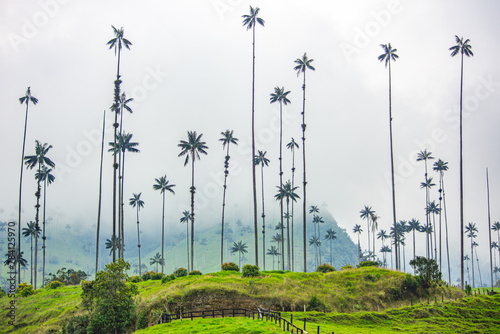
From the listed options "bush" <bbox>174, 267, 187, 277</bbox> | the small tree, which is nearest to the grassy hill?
the small tree

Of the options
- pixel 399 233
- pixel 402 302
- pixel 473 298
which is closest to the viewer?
pixel 473 298

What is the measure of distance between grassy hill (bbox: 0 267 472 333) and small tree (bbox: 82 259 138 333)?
1955mm

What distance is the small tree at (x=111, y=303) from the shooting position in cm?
3928

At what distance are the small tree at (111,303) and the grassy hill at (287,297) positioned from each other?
1.95 metres

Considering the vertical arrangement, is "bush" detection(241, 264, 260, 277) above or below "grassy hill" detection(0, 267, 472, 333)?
above

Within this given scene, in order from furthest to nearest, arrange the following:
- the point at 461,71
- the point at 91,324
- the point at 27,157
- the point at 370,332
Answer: the point at 27,157 → the point at 461,71 → the point at 91,324 → the point at 370,332

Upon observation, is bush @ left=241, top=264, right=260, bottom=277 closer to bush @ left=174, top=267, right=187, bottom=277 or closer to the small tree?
bush @ left=174, top=267, right=187, bottom=277

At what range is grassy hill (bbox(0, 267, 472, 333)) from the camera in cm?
4284

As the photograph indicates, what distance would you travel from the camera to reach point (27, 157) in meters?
74.4

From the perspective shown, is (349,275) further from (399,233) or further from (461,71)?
(399,233)

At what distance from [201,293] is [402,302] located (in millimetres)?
26454

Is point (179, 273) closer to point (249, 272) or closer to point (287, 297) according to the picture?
point (249, 272)

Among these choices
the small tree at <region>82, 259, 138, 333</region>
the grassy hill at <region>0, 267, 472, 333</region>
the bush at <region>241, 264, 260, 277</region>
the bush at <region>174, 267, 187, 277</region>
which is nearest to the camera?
the small tree at <region>82, 259, 138, 333</region>

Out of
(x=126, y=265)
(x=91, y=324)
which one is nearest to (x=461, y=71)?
(x=126, y=265)
